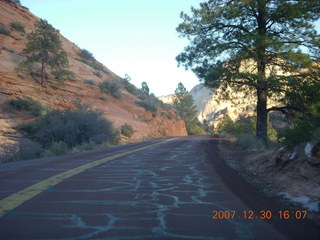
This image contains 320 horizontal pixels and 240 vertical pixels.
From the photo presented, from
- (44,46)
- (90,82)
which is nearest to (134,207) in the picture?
(44,46)

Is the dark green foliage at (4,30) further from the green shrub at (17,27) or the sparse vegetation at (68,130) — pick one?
the sparse vegetation at (68,130)

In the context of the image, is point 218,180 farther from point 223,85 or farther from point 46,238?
point 223,85

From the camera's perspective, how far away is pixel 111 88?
4359 centimetres

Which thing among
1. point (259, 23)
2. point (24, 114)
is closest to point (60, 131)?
point (24, 114)

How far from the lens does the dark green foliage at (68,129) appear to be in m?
21.0

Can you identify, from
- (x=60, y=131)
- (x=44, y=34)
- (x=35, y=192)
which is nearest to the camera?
(x=35, y=192)

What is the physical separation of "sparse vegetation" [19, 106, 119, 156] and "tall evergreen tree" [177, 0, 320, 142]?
932cm

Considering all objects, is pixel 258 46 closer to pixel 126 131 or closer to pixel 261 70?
pixel 261 70

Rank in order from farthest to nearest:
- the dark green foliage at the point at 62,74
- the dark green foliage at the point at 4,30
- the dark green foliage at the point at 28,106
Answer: the dark green foliage at the point at 4,30
the dark green foliage at the point at 62,74
the dark green foliage at the point at 28,106

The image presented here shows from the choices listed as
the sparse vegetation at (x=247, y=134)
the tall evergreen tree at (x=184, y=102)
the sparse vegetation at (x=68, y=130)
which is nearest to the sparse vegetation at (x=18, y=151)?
the sparse vegetation at (x=68, y=130)

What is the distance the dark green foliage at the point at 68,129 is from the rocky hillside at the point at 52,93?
131 centimetres

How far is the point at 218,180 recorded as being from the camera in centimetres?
790

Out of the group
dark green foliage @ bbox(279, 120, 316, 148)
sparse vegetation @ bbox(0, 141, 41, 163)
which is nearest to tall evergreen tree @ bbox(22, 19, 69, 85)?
sparse vegetation @ bbox(0, 141, 41, 163)

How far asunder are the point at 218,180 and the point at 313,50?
10.2m
